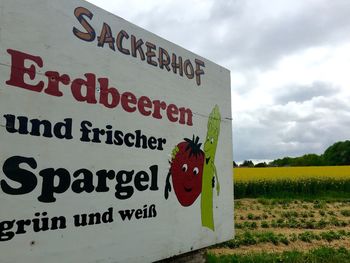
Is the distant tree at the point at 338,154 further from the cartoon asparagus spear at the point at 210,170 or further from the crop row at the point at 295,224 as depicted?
the cartoon asparagus spear at the point at 210,170

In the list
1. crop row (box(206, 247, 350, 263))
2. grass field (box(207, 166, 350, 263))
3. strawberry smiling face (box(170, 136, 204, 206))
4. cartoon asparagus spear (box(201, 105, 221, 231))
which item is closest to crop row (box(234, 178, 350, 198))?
grass field (box(207, 166, 350, 263))

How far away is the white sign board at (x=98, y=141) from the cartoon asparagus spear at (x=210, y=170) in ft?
0.07

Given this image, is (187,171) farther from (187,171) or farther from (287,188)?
(287,188)

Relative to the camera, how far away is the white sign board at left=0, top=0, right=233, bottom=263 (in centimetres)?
298

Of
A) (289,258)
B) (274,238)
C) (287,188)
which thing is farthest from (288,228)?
(287,188)

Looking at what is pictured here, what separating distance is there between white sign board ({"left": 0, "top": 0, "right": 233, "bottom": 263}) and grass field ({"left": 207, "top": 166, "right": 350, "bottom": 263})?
2541 mm

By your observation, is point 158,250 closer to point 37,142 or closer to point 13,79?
point 37,142

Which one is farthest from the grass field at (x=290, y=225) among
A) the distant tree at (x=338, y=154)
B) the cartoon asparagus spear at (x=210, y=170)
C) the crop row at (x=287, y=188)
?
the distant tree at (x=338, y=154)

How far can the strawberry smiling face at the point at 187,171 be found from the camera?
4477 mm

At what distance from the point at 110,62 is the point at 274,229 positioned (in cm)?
911

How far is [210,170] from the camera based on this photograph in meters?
5.04

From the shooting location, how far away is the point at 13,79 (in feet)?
9.72

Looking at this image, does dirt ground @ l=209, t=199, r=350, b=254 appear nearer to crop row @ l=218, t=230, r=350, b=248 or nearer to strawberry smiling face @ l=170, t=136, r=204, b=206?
crop row @ l=218, t=230, r=350, b=248

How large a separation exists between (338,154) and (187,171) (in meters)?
96.0
